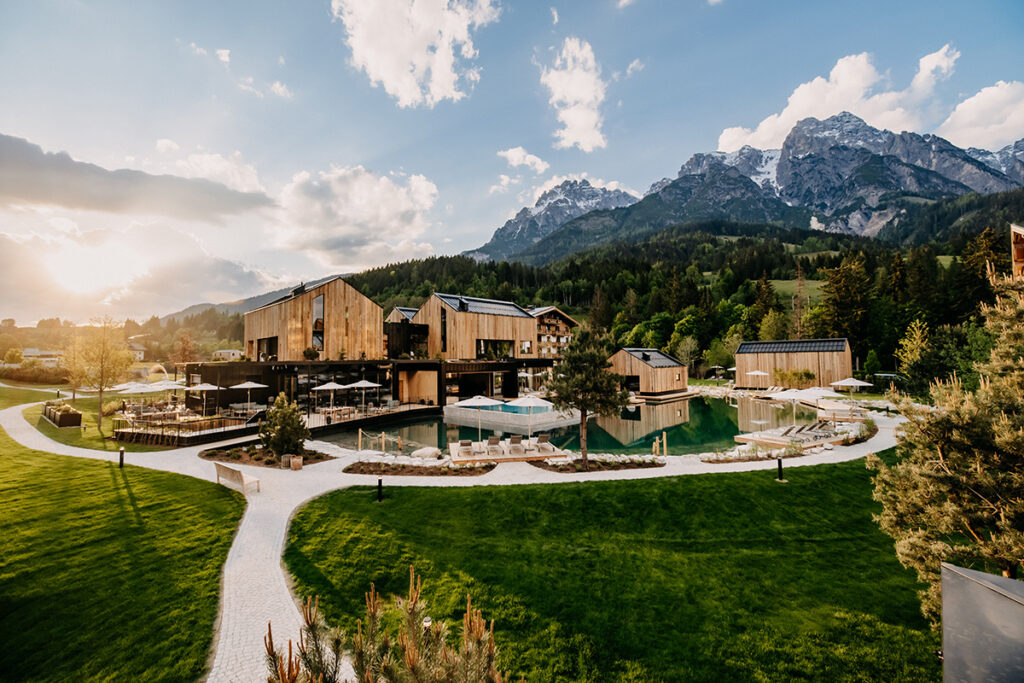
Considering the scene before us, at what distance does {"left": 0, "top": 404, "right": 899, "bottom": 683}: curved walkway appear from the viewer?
6.57 metres

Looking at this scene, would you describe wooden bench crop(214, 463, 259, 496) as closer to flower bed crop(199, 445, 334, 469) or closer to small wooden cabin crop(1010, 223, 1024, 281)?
flower bed crop(199, 445, 334, 469)

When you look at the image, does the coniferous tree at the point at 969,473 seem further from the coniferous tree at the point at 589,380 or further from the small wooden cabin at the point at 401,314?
the small wooden cabin at the point at 401,314

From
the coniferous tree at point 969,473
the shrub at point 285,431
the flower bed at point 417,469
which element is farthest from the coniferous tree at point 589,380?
the shrub at point 285,431

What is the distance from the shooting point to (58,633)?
258 inches

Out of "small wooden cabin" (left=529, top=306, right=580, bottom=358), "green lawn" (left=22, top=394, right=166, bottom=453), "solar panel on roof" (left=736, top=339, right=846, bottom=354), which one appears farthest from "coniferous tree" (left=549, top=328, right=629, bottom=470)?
"solar panel on roof" (left=736, top=339, right=846, bottom=354)

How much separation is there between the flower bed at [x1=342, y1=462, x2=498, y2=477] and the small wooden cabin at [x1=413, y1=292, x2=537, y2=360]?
21.2m

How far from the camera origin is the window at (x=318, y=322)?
1232 inches

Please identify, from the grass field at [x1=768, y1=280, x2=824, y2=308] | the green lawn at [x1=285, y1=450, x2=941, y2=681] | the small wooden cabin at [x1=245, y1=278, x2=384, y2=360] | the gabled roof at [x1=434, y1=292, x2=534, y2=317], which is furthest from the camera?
the grass field at [x1=768, y1=280, x2=824, y2=308]

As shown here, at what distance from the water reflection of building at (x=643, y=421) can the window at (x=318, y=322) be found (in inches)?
829

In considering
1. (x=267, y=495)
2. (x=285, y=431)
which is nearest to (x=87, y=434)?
(x=285, y=431)

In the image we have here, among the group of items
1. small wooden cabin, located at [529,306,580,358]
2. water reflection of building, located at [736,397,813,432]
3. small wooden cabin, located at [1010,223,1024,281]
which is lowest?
water reflection of building, located at [736,397,813,432]

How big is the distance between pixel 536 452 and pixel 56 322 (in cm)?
18575

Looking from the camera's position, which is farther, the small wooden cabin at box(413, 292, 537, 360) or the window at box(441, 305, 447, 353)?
the window at box(441, 305, 447, 353)

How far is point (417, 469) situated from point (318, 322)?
68.0 feet
